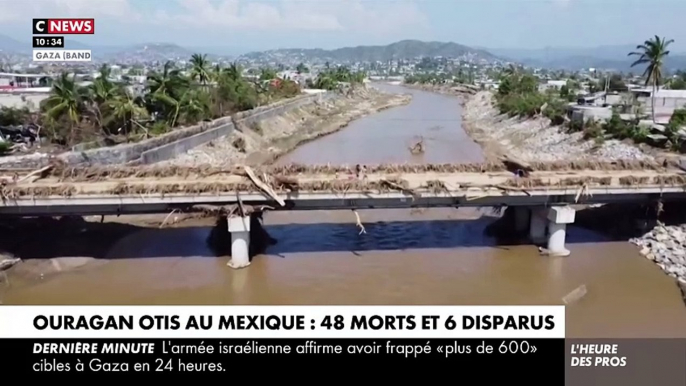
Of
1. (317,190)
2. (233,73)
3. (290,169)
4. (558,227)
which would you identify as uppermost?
(233,73)

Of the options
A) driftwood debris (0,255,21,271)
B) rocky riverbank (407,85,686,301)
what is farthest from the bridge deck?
rocky riverbank (407,85,686,301)

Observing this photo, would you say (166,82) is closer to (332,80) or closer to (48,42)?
(48,42)

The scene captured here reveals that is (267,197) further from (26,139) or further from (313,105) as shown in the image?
(313,105)

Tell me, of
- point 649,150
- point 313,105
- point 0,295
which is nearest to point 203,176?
point 0,295

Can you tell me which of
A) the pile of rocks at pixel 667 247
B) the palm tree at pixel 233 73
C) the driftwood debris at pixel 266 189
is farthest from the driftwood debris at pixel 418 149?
the driftwood debris at pixel 266 189

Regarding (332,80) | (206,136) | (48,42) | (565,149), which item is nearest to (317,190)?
(48,42)

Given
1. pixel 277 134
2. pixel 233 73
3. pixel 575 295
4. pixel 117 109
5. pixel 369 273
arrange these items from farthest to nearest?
pixel 233 73
pixel 277 134
pixel 117 109
pixel 369 273
pixel 575 295
